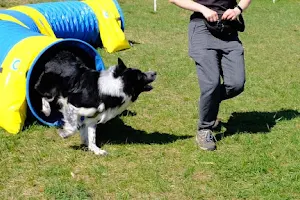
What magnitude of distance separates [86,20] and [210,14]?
5.22 meters

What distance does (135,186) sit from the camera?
4188mm

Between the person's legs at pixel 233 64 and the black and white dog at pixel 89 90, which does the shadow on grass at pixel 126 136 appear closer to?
the black and white dog at pixel 89 90

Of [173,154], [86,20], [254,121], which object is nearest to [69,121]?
[173,154]

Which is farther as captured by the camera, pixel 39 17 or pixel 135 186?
pixel 39 17

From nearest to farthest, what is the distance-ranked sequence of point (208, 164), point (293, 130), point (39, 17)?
point (208, 164) → point (293, 130) → point (39, 17)

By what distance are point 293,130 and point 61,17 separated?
5.11 meters

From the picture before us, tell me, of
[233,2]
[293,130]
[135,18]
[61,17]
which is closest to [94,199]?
[233,2]

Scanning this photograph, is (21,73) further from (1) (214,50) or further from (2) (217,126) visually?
(2) (217,126)

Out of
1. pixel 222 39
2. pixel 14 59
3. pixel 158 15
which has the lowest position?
pixel 158 15

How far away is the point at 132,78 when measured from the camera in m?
4.63

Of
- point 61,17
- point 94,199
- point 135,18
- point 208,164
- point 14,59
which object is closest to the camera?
point 94,199

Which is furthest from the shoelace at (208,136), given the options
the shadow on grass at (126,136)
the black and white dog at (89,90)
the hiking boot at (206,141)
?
the black and white dog at (89,90)

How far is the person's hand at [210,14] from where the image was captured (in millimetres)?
4543

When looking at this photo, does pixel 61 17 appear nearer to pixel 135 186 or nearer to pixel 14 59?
pixel 14 59
